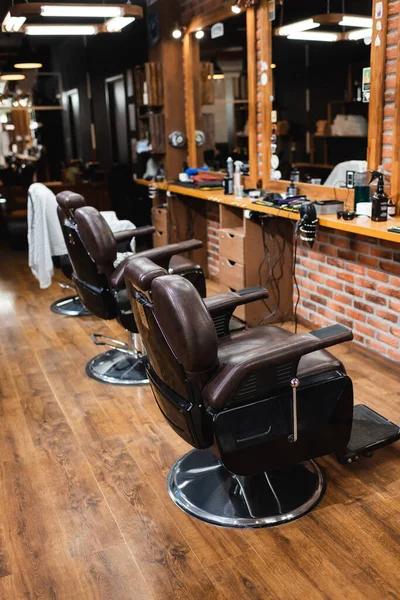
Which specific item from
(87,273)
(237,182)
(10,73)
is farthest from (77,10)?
(10,73)

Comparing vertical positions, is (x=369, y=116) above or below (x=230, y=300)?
above

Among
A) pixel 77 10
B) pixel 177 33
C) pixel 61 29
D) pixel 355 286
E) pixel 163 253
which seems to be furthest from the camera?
pixel 177 33

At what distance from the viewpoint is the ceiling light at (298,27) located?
424cm

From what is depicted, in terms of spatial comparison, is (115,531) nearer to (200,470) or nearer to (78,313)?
(200,470)

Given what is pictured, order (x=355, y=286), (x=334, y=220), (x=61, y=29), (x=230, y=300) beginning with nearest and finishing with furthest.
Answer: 1. (x=230, y=300)
2. (x=334, y=220)
3. (x=355, y=286)
4. (x=61, y=29)

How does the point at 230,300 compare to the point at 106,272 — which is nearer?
the point at 230,300

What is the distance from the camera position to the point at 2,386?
3668 mm

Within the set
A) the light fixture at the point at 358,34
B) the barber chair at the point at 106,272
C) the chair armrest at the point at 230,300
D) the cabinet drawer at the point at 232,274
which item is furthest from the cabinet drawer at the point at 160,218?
the chair armrest at the point at 230,300

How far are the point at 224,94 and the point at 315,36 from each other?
146cm

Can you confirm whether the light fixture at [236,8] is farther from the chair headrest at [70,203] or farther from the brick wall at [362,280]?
the chair headrest at [70,203]

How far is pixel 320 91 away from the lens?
438 centimetres

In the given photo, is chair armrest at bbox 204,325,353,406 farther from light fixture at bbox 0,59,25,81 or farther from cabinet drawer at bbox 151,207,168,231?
light fixture at bbox 0,59,25,81

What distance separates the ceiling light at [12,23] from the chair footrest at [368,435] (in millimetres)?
3951

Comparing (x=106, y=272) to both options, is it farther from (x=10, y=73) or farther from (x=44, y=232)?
(x=10, y=73)
